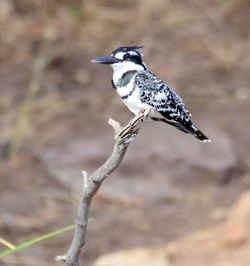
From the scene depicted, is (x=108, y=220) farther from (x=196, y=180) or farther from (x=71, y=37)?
(x=71, y=37)

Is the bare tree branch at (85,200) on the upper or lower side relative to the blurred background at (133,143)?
lower

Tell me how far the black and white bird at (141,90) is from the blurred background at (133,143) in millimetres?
1703

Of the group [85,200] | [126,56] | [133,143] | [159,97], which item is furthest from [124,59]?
[133,143]

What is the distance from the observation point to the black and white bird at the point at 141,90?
2.53m

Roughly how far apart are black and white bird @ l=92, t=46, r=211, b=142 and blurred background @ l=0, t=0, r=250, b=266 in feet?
5.59

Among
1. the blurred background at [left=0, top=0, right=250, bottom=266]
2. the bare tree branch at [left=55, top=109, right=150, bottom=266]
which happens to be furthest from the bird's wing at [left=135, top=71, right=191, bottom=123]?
the blurred background at [left=0, top=0, right=250, bottom=266]

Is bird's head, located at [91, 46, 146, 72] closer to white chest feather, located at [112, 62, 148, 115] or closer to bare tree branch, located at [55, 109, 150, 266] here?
white chest feather, located at [112, 62, 148, 115]

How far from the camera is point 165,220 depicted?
5352 millimetres

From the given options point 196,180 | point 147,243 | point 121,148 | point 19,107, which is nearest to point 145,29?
point 19,107

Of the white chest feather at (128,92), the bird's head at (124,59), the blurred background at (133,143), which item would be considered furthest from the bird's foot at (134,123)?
the blurred background at (133,143)

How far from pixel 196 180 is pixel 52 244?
1.10m

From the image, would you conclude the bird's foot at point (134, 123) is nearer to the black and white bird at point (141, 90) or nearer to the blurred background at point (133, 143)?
the black and white bird at point (141, 90)

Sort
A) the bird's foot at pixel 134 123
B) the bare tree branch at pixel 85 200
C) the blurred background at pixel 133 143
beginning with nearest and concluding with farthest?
the bare tree branch at pixel 85 200 → the bird's foot at pixel 134 123 → the blurred background at pixel 133 143

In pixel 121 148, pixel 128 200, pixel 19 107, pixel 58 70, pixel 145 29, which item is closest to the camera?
pixel 121 148
